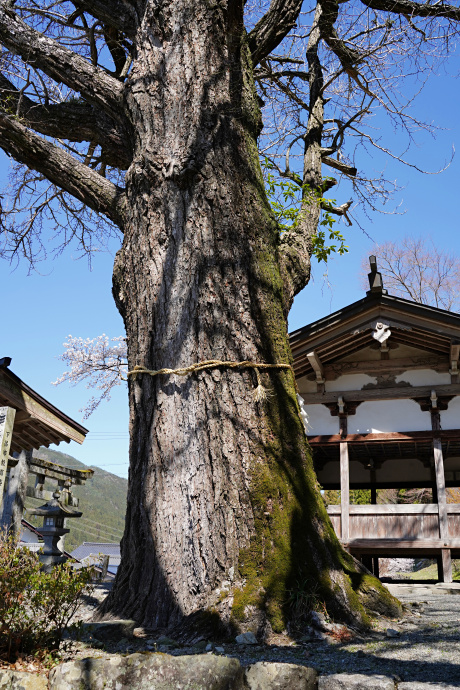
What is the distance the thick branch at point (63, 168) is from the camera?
515cm

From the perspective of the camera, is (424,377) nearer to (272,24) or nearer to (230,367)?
(272,24)

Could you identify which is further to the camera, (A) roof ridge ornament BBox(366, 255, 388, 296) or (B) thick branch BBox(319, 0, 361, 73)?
(A) roof ridge ornament BBox(366, 255, 388, 296)

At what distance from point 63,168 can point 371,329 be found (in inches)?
274

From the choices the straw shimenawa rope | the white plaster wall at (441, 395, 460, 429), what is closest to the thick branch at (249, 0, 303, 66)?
the straw shimenawa rope

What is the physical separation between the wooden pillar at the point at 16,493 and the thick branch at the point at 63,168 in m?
6.41

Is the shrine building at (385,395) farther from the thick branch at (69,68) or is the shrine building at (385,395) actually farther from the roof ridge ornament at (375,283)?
the thick branch at (69,68)

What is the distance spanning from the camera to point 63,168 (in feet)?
17.1

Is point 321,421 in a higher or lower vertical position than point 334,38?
lower

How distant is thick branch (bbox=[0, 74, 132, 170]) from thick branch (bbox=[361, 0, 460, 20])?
3.25 meters

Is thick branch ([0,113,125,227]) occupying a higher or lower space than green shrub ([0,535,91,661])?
higher

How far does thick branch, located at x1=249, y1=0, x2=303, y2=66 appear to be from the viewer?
558cm

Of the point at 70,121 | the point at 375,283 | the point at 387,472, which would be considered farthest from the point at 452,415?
the point at 70,121

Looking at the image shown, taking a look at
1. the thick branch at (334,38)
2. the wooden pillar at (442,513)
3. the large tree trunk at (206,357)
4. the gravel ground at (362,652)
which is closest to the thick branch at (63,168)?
the large tree trunk at (206,357)

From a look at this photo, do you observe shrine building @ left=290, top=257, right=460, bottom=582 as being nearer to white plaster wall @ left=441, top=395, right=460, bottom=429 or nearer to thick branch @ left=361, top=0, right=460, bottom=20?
white plaster wall @ left=441, top=395, right=460, bottom=429
